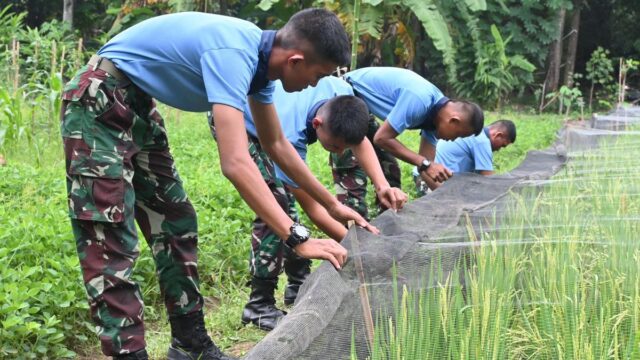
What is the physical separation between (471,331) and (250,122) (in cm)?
139

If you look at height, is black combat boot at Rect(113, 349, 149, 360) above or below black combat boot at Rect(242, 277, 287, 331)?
above

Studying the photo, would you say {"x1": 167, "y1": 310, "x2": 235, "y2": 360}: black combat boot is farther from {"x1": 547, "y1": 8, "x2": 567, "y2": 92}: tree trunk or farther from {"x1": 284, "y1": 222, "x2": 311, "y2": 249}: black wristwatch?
{"x1": 547, "y1": 8, "x2": 567, "y2": 92}: tree trunk

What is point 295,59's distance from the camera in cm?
179

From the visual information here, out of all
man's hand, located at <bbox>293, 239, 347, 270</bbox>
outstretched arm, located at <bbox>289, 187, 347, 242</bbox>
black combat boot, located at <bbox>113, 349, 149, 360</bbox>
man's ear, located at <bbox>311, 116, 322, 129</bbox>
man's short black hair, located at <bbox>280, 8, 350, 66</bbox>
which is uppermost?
man's short black hair, located at <bbox>280, 8, 350, 66</bbox>

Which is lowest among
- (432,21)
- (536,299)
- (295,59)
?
(536,299)

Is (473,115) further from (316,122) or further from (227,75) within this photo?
(227,75)

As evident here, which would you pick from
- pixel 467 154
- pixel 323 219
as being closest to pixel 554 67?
pixel 467 154

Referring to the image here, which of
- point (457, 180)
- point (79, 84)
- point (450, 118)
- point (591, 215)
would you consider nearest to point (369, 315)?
point (79, 84)

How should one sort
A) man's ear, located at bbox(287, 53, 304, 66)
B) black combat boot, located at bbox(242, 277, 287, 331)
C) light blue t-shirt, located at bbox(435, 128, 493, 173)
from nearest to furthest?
1. man's ear, located at bbox(287, 53, 304, 66)
2. black combat boot, located at bbox(242, 277, 287, 331)
3. light blue t-shirt, located at bbox(435, 128, 493, 173)

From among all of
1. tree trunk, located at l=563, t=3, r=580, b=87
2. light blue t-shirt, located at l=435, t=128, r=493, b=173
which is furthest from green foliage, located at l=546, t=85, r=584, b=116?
light blue t-shirt, located at l=435, t=128, r=493, b=173

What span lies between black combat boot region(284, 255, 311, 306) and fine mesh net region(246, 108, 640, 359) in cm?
42

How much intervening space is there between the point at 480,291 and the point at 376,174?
116 cm

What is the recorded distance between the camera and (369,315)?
1.83m

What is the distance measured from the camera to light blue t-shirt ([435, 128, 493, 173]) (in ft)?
14.5
